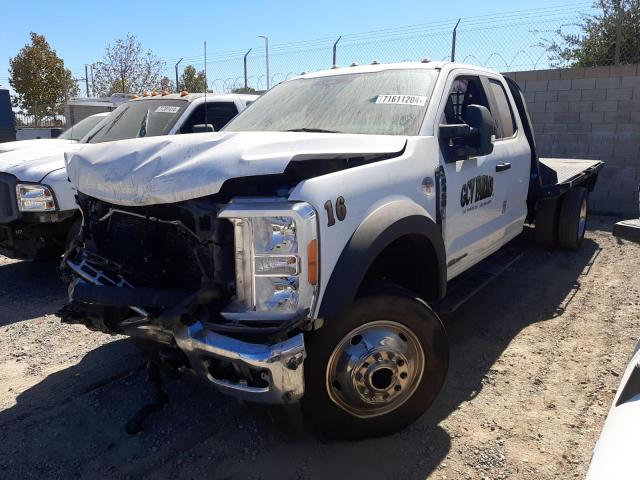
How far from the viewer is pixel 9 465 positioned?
9.43 feet

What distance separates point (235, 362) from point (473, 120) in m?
2.28

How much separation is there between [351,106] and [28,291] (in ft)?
13.2

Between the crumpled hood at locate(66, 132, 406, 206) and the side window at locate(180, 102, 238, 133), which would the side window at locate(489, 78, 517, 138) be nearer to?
the crumpled hood at locate(66, 132, 406, 206)

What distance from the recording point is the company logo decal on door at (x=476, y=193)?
152 inches

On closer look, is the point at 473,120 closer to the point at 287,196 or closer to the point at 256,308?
the point at 287,196

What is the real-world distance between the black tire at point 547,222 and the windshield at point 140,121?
4455 millimetres

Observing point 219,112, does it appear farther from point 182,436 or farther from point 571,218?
point 182,436

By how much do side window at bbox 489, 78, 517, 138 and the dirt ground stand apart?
1.60m

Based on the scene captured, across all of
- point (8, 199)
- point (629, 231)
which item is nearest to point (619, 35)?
point (629, 231)

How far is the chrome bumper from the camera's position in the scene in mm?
2338

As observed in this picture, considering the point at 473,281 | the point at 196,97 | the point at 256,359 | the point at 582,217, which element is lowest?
the point at 473,281

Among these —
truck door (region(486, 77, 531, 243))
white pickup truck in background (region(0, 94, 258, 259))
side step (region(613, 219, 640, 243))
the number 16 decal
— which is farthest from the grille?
side step (region(613, 219, 640, 243))

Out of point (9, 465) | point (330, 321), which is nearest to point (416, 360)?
point (330, 321)

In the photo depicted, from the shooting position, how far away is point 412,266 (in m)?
3.45
